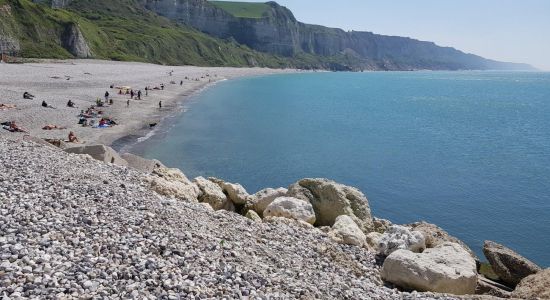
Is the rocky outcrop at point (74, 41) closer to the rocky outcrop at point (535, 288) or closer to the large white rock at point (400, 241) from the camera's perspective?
the large white rock at point (400, 241)

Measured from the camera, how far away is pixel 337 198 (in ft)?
81.4

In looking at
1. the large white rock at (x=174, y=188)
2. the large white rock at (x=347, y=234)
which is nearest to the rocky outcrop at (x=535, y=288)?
the large white rock at (x=347, y=234)

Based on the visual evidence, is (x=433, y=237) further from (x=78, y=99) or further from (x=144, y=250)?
(x=78, y=99)

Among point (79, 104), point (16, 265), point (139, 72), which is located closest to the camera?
point (16, 265)

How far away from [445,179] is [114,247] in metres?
41.1

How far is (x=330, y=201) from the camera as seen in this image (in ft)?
81.3

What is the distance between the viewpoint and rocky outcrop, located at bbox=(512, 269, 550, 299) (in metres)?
15.4

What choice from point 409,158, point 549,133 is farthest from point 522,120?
point 409,158

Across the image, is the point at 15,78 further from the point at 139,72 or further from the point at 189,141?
the point at 139,72

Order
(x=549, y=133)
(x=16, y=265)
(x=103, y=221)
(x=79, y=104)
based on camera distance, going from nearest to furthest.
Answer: (x=16, y=265) < (x=103, y=221) < (x=79, y=104) < (x=549, y=133)

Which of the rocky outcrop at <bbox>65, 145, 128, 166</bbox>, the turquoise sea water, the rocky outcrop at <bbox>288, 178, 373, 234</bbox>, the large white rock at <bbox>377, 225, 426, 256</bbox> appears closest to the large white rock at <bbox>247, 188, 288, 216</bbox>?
the rocky outcrop at <bbox>288, 178, 373, 234</bbox>

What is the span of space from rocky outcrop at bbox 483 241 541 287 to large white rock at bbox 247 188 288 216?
10.5 meters

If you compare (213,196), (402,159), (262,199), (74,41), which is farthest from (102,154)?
(74,41)

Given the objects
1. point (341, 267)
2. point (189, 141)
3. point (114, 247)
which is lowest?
point (189, 141)
